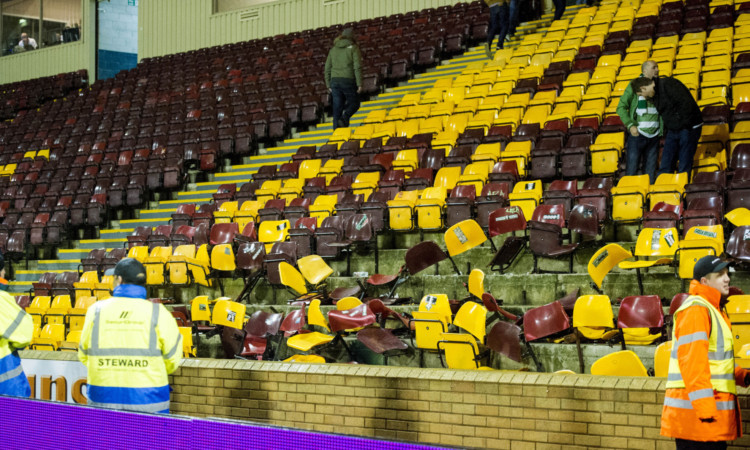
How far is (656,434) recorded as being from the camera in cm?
392

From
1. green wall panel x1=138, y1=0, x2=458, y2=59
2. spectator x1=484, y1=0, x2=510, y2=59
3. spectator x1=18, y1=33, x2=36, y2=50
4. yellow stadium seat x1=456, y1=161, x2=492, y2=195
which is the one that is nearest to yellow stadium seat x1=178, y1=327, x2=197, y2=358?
yellow stadium seat x1=456, y1=161, x2=492, y2=195

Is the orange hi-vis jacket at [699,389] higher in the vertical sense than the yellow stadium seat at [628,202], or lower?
lower

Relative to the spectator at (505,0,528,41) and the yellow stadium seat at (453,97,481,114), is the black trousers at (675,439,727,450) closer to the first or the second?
the yellow stadium seat at (453,97,481,114)

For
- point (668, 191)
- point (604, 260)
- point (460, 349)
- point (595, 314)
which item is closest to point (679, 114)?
point (668, 191)

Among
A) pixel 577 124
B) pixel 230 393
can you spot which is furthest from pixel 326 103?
pixel 230 393

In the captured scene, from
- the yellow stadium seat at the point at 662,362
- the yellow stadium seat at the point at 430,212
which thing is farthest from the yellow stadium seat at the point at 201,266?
the yellow stadium seat at the point at 662,362

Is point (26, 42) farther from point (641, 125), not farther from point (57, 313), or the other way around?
point (641, 125)

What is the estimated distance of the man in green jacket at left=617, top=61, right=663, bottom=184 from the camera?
8.36m

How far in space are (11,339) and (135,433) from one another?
1330 mm

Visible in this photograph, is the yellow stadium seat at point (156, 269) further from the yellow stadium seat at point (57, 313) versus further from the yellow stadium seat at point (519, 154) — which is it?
the yellow stadium seat at point (519, 154)

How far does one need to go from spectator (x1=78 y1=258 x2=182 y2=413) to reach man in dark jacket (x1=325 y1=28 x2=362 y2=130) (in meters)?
8.65

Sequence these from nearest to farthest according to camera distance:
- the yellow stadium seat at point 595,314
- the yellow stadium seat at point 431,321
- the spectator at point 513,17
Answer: the yellow stadium seat at point 595,314, the yellow stadium seat at point 431,321, the spectator at point 513,17

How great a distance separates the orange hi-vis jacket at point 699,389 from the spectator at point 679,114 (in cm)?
529

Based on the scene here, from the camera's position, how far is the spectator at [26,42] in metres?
24.1
